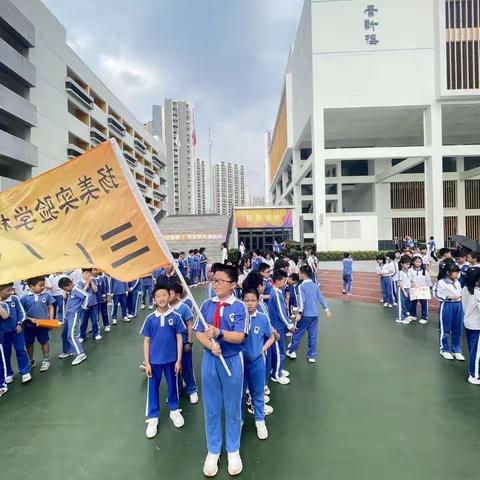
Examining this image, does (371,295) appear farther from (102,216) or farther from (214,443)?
(102,216)

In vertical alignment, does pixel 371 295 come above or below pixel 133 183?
below

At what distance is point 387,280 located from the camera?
7965mm

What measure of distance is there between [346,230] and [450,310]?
1508 cm

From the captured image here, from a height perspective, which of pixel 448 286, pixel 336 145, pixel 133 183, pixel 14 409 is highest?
pixel 336 145

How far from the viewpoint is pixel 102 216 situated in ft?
7.73

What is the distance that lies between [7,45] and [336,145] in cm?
2369

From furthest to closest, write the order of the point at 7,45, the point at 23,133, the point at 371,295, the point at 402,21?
1. the point at 23,133
2. the point at 402,21
3. the point at 7,45
4. the point at 371,295

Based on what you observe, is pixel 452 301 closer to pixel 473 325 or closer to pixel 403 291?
pixel 473 325

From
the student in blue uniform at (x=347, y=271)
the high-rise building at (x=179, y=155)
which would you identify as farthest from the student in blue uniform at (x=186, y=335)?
the high-rise building at (x=179, y=155)

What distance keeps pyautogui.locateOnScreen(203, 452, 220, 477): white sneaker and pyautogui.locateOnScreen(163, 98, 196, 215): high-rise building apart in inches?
2564

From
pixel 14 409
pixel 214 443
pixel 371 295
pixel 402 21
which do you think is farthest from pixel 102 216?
pixel 402 21

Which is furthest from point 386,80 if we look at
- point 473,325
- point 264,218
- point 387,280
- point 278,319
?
point 278,319

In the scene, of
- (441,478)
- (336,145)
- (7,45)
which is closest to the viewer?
(441,478)

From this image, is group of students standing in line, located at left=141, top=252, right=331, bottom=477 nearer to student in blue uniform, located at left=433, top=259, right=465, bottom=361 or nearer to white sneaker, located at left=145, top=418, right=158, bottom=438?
white sneaker, located at left=145, top=418, right=158, bottom=438
